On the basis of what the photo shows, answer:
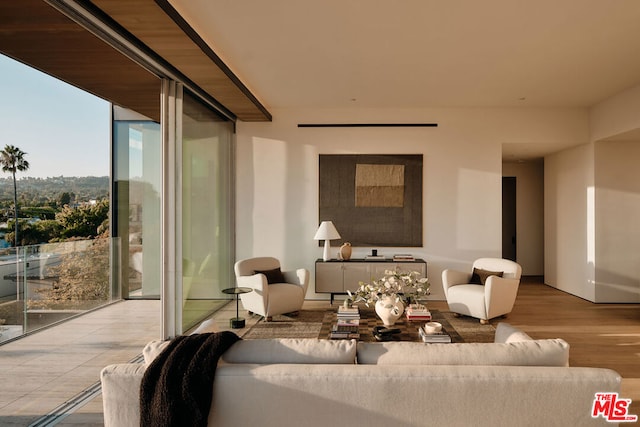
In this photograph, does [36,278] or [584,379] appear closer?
[584,379]

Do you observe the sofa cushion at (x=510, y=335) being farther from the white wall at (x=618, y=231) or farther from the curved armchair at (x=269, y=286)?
the white wall at (x=618, y=231)

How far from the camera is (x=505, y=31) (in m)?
3.82

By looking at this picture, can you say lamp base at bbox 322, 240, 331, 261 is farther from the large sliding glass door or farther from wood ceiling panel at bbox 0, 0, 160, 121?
wood ceiling panel at bbox 0, 0, 160, 121

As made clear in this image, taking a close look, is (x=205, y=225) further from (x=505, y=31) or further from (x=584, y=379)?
(x=584, y=379)

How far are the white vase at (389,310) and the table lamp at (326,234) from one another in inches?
99.6

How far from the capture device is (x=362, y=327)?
3754mm

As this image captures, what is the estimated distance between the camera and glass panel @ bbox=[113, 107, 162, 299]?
6262 mm

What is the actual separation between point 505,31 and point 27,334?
4.77m

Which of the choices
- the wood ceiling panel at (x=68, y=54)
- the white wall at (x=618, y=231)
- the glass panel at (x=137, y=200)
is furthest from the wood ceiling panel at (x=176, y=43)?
the white wall at (x=618, y=231)

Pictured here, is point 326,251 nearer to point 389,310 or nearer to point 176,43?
point 389,310

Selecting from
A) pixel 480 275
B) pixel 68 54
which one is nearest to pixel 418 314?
pixel 480 275

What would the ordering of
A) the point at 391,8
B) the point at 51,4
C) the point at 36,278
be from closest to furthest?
1. the point at 51,4
2. the point at 391,8
3. the point at 36,278

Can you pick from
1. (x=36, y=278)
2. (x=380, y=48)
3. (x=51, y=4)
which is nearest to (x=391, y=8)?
(x=380, y=48)

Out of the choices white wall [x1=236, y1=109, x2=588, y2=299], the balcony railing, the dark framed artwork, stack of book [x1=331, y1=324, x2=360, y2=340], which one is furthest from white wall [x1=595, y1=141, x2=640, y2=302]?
the balcony railing
